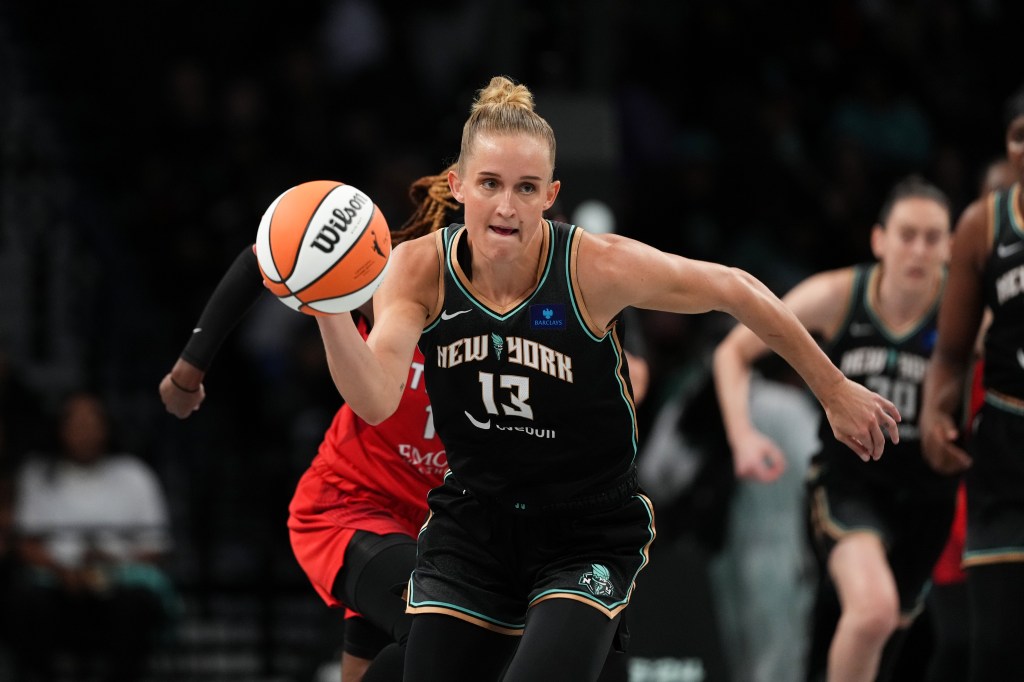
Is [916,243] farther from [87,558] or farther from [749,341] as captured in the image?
[87,558]

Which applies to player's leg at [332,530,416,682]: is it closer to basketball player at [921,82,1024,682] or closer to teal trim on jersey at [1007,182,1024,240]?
basketball player at [921,82,1024,682]

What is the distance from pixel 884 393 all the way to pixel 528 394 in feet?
7.22

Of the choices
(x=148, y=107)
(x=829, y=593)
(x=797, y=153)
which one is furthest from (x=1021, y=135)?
(x=148, y=107)

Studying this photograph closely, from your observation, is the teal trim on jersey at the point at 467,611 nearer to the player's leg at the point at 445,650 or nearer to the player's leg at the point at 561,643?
the player's leg at the point at 445,650

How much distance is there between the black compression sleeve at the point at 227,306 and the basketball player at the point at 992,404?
2290mm

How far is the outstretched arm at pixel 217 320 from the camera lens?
16.0 feet

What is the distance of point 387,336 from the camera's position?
160 inches

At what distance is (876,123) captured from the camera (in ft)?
40.0

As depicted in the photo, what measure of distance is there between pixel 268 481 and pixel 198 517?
1.66ft

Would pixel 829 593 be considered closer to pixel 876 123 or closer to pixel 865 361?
pixel 865 361

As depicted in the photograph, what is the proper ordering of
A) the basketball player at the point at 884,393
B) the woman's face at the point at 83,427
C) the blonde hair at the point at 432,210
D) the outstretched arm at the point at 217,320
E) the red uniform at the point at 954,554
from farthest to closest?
1. the woman's face at the point at 83,427
2. the red uniform at the point at 954,554
3. the basketball player at the point at 884,393
4. the blonde hair at the point at 432,210
5. the outstretched arm at the point at 217,320

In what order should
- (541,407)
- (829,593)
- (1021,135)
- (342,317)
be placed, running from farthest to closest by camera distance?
(829,593), (1021,135), (541,407), (342,317)

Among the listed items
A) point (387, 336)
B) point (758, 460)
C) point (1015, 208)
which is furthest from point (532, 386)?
point (1015, 208)

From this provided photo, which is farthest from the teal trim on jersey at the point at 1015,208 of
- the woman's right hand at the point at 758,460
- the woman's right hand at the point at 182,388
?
the woman's right hand at the point at 182,388
